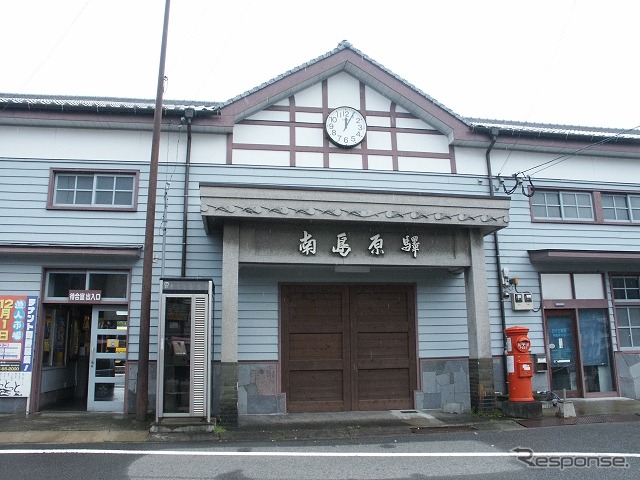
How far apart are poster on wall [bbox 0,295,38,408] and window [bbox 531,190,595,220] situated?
39.0 ft

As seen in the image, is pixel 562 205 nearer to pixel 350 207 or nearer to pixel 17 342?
pixel 350 207

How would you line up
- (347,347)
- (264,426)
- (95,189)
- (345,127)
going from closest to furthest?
1. (264,426)
2. (95,189)
3. (347,347)
4. (345,127)

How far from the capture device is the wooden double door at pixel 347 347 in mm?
11703

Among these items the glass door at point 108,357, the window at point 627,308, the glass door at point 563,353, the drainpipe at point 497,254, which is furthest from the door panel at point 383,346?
the window at point 627,308

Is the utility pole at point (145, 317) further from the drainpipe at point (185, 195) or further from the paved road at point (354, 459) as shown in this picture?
the paved road at point (354, 459)

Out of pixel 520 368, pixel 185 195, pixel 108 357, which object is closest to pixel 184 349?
pixel 108 357

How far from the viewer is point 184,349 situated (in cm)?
967

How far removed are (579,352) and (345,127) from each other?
25.9 feet

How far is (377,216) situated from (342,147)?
273 centimetres

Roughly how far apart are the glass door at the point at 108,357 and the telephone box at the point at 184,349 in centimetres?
216

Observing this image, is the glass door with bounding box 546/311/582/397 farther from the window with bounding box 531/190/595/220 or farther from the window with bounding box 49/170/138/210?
the window with bounding box 49/170/138/210

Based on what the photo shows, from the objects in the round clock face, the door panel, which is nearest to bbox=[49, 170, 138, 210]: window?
the round clock face

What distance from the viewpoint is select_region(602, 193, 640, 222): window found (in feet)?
45.5

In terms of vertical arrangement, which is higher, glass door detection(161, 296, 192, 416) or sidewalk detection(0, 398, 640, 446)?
glass door detection(161, 296, 192, 416)
